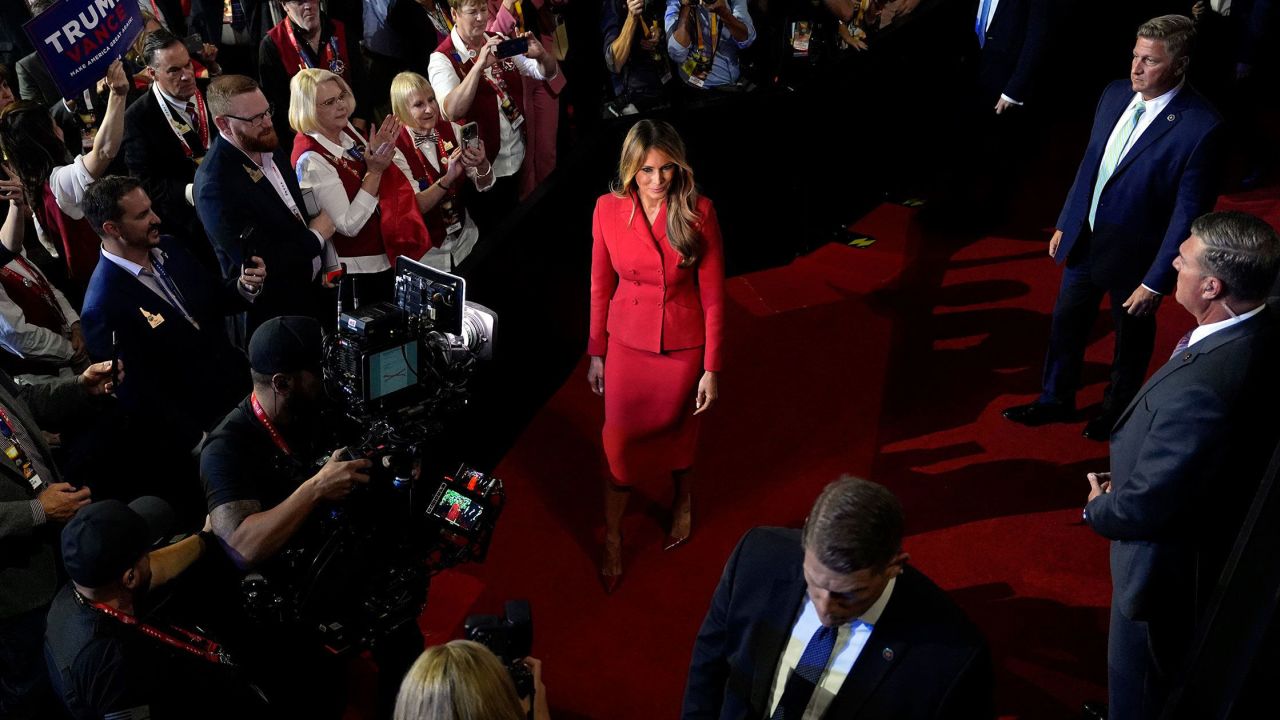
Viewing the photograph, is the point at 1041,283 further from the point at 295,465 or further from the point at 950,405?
the point at 295,465

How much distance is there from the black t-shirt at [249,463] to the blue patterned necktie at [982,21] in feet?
18.3

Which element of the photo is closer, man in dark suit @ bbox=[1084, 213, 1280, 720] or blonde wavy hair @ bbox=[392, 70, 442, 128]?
man in dark suit @ bbox=[1084, 213, 1280, 720]

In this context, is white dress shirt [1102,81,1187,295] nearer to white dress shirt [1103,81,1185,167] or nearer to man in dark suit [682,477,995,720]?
white dress shirt [1103,81,1185,167]

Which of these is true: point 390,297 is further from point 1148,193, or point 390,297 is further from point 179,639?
point 1148,193

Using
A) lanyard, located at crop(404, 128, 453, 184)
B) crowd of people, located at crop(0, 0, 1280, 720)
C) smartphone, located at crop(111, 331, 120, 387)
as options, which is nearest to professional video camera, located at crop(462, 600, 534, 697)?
crowd of people, located at crop(0, 0, 1280, 720)

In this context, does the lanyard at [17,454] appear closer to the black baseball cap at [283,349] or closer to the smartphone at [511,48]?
the black baseball cap at [283,349]

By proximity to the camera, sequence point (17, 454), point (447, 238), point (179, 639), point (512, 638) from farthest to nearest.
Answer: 1. point (447, 238)
2. point (17, 454)
3. point (179, 639)
4. point (512, 638)

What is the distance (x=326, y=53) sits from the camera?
589 centimetres

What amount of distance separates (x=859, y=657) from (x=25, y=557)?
2643 mm

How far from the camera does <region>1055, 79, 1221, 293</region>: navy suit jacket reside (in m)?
4.32

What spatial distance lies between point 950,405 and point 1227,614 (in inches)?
107

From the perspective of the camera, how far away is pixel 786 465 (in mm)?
4930

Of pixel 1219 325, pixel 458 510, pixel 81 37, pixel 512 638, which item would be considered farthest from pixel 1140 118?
pixel 81 37

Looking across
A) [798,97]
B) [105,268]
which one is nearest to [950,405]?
[798,97]
